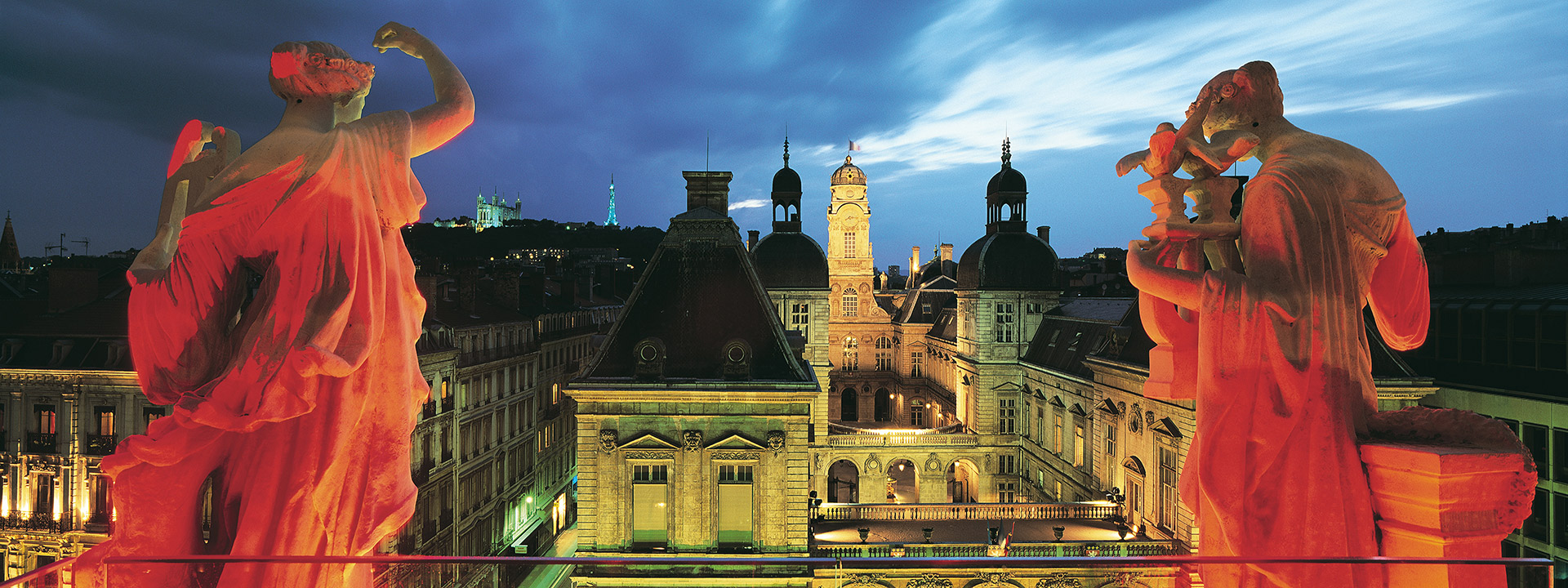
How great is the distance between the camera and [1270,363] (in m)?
3.96

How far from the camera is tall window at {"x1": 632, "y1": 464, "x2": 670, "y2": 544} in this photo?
701 inches

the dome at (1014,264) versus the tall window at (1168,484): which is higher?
the dome at (1014,264)

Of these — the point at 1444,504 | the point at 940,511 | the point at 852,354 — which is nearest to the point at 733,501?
the point at 940,511

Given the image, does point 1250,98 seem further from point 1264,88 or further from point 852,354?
point 852,354

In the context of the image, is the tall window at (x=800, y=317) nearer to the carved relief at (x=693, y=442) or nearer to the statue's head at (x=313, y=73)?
the carved relief at (x=693, y=442)

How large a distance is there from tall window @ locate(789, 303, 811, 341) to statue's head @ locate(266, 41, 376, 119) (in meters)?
36.7

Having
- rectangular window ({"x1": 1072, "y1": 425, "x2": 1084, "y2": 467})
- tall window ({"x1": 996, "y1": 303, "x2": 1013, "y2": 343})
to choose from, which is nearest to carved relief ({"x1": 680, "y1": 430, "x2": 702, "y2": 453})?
rectangular window ({"x1": 1072, "y1": 425, "x2": 1084, "y2": 467})

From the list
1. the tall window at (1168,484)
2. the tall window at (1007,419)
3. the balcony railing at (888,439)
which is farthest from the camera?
the tall window at (1007,419)

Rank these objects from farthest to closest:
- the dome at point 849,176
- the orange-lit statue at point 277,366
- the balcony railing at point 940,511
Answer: the dome at point 849,176, the balcony railing at point 940,511, the orange-lit statue at point 277,366

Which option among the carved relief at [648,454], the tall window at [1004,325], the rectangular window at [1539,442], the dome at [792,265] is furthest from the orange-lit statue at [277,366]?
the tall window at [1004,325]

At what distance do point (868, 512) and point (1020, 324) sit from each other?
68.2 feet

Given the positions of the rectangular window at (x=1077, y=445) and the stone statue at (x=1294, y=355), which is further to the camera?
the rectangular window at (x=1077, y=445)

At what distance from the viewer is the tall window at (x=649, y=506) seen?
701 inches

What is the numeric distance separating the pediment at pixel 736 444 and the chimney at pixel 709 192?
6851 mm
